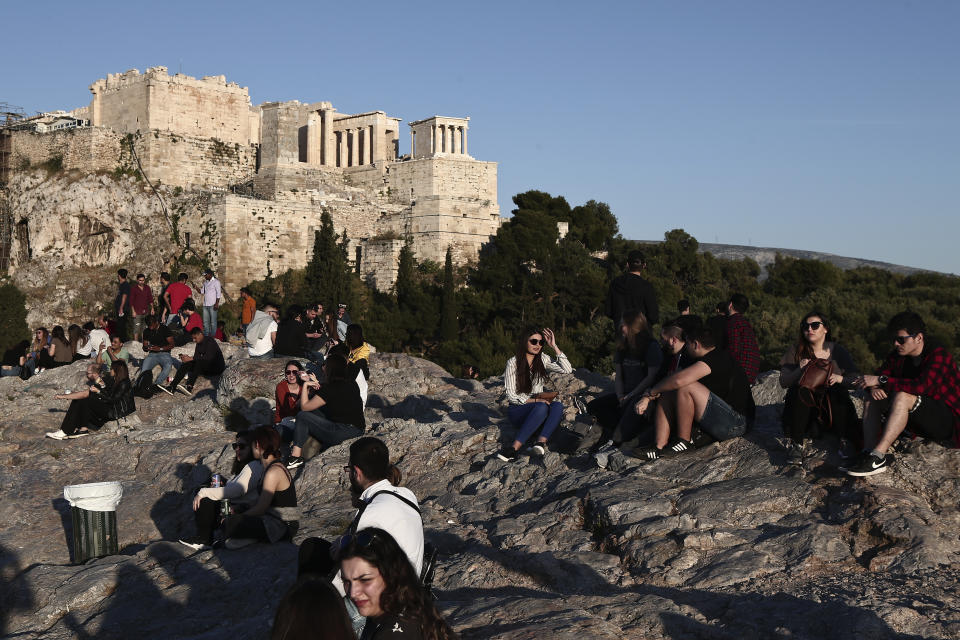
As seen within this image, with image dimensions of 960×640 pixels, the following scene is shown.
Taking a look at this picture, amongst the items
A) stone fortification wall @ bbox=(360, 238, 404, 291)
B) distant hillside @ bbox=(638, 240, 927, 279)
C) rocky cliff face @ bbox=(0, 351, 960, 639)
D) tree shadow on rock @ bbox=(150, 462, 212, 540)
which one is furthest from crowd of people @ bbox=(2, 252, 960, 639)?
distant hillside @ bbox=(638, 240, 927, 279)

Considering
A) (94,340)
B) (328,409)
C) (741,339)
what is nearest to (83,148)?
(94,340)

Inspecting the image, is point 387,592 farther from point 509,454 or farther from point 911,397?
A: point 509,454

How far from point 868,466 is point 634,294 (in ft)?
12.3

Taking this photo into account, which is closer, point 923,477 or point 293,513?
point 923,477

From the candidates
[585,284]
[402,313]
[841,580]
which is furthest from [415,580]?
[585,284]

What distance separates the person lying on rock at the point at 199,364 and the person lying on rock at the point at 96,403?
3.55ft

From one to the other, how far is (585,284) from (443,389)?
29.8m

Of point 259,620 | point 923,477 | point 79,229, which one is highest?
point 79,229

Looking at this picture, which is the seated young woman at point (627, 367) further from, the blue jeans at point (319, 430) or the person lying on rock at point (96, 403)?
the person lying on rock at point (96, 403)

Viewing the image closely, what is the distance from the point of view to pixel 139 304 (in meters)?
16.3

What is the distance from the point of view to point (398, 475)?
5.09 m

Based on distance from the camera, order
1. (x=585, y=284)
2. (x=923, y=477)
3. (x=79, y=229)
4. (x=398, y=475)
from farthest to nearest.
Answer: (x=585, y=284) → (x=79, y=229) → (x=923, y=477) → (x=398, y=475)

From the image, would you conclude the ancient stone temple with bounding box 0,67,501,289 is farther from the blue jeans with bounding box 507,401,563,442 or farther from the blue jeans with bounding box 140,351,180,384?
the blue jeans with bounding box 507,401,563,442

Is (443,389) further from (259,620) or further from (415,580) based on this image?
(415,580)
